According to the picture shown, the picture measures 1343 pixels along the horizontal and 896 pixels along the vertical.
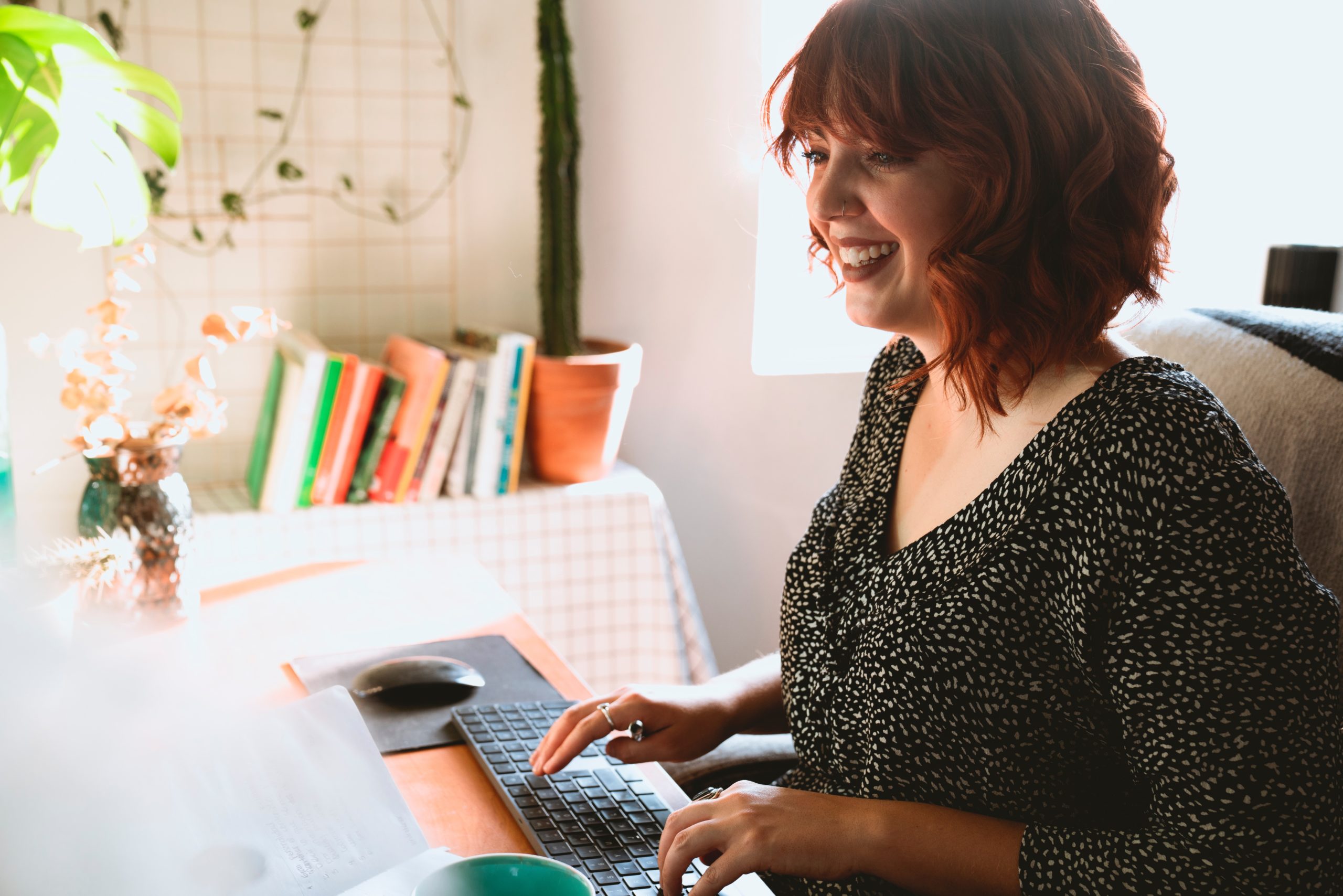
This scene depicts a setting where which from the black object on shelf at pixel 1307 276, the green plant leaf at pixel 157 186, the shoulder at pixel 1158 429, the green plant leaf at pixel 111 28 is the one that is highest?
the green plant leaf at pixel 111 28

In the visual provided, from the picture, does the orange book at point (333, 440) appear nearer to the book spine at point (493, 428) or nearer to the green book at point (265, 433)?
the green book at point (265, 433)

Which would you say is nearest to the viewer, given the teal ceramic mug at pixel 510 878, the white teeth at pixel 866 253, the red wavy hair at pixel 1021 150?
the teal ceramic mug at pixel 510 878

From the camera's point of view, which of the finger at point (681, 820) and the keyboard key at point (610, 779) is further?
the keyboard key at point (610, 779)

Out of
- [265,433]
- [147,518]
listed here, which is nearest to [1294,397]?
[147,518]

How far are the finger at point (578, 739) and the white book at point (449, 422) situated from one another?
123cm

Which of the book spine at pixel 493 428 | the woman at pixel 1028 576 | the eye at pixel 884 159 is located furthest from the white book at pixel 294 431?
the eye at pixel 884 159

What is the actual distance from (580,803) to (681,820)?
4.3 inches

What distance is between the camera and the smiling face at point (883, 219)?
940 mm

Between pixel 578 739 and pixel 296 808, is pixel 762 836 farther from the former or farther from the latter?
pixel 296 808

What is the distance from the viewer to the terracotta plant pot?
2.12 metres

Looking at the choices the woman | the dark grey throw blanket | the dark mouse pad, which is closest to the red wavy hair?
the woman

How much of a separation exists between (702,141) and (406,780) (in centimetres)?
161

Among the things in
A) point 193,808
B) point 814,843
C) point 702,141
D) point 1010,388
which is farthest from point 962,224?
point 702,141

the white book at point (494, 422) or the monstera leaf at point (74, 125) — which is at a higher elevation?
the monstera leaf at point (74, 125)
